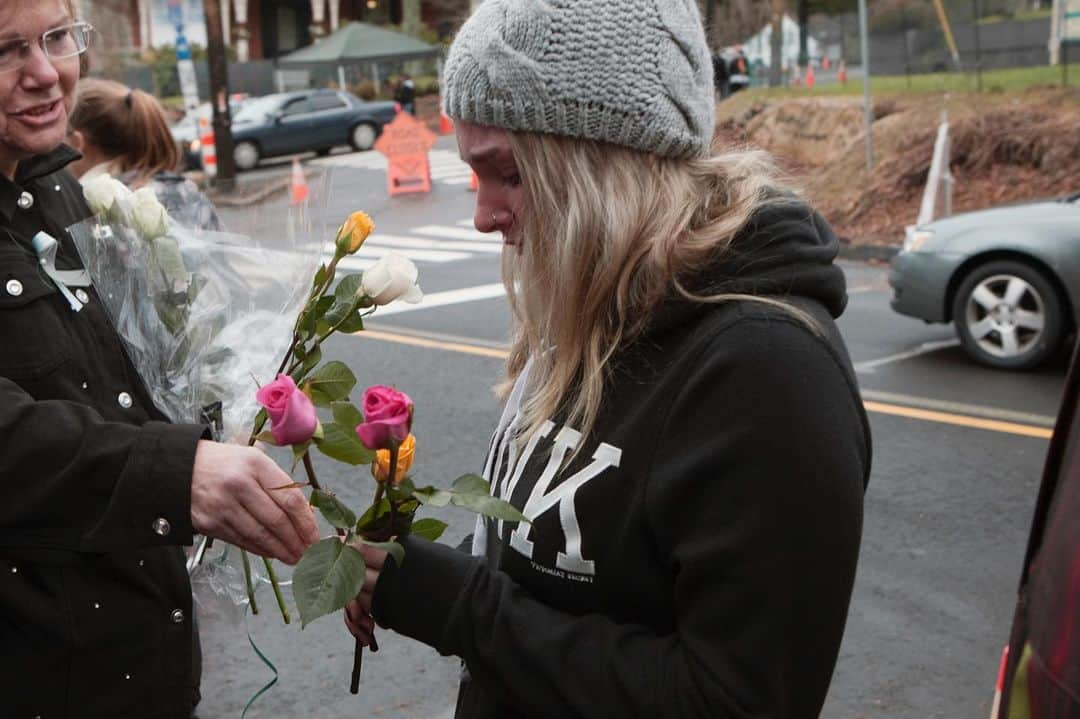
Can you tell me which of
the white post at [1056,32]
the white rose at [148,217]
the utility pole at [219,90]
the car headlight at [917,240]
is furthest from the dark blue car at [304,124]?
the white rose at [148,217]

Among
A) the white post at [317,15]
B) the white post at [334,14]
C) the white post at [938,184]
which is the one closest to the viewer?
the white post at [938,184]

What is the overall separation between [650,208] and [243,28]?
5030cm

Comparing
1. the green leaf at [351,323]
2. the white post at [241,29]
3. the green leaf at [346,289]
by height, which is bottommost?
the green leaf at [351,323]

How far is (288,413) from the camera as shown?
5.25 ft

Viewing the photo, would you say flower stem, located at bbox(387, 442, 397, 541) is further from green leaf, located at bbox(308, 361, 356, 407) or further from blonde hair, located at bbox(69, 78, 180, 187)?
blonde hair, located at bbox(69, 78, 180, 187)

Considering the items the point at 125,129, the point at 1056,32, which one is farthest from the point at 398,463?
the point at 1056,32

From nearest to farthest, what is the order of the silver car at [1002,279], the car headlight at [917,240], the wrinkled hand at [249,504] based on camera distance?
the wrinkled hand at [249,504] → the silver car at [1002,279] → the car headlight at [917,240]

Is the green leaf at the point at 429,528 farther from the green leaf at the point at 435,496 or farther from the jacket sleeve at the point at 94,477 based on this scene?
the jacket sleeve at the point at 94,477

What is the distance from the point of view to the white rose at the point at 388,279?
1919 millimetres

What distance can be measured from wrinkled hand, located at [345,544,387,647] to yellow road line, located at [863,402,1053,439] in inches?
212

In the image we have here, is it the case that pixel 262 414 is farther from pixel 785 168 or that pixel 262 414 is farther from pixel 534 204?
pixel 785 168

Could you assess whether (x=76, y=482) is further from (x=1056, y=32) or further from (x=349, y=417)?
(x=1056, y=32)

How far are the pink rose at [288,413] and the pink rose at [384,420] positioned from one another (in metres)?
0.07

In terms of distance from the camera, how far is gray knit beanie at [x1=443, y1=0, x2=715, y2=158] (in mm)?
1684
